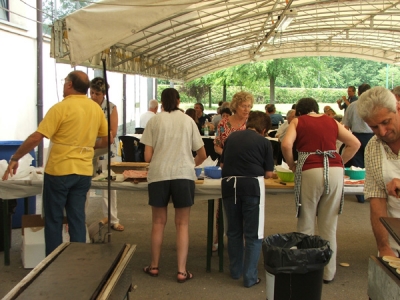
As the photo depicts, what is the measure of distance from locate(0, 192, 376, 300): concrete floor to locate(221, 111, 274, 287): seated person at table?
1.37 feet

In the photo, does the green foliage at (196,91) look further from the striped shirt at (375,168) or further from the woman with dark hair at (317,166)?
the striped shirt at (375,168)

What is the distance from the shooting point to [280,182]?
5043mm

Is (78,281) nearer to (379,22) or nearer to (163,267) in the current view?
(163,267)

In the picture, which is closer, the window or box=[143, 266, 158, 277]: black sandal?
box=[143, 266, 158, 277]: black sandal

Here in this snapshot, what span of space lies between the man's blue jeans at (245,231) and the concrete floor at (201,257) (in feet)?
0.66

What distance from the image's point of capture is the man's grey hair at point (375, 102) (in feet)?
7.98

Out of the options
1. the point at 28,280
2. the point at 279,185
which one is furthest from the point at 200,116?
the point at 28,280

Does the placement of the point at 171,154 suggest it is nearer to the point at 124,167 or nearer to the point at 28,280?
the point at 124,167

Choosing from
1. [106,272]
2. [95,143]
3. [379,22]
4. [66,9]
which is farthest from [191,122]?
[379,22]

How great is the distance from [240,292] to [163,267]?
96 centimetres

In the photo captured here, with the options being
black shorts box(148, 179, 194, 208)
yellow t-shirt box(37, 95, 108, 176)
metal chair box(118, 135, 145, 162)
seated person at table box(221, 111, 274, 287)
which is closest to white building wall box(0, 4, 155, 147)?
metal chair box(118, 135, 145, 162)

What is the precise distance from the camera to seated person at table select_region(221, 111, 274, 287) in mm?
4438

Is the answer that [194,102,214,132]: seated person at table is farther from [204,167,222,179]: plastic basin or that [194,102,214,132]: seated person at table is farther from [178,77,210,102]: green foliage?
[178,77,210,102]: green foliage

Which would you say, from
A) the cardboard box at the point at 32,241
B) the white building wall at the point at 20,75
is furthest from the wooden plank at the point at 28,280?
the white building wall at the point at 20,75
